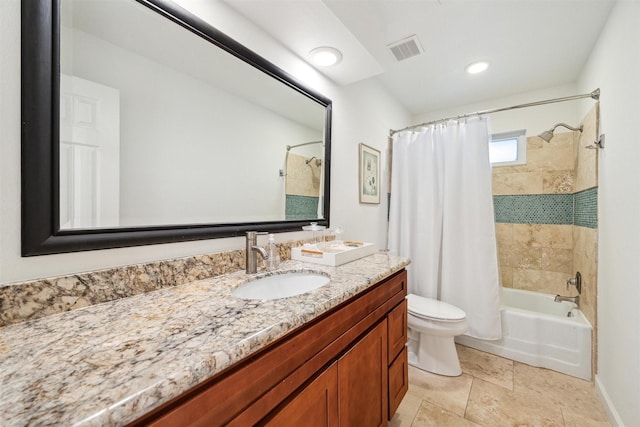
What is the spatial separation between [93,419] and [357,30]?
5.38ft

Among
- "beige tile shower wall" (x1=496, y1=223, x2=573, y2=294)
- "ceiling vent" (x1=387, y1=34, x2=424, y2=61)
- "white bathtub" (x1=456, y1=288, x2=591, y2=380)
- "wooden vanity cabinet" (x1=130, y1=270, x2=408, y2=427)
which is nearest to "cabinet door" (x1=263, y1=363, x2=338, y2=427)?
"wooden vanity cabinet" (x1=130, y1=270, x2=408, y2=427)

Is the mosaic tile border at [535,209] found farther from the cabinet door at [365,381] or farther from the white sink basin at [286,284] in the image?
the white sink basin at [286,284]

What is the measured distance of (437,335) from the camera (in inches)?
70.1

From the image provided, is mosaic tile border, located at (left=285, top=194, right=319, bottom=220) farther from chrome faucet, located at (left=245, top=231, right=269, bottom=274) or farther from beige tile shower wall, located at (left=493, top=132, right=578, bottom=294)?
beige tile shower wall, located at (left=493, top=132, right=578, bottom=294)

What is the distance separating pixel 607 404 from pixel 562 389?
0.22m

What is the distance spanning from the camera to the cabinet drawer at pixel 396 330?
123cm

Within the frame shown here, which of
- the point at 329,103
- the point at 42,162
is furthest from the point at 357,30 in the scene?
the point at 42,162

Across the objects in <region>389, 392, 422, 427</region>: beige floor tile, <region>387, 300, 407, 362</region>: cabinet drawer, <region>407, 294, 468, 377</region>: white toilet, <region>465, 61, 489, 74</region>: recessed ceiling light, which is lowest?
<region>389, 392, 422, 427</region>: beige floor tile

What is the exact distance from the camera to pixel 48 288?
655 millimetres

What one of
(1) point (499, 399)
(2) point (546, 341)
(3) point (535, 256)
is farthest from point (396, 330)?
(3) point (535, 256)

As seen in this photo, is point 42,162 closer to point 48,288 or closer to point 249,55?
point 48,288

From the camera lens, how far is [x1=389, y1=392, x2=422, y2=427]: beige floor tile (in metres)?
1.40

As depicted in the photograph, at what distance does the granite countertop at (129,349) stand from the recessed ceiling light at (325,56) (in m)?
1.30

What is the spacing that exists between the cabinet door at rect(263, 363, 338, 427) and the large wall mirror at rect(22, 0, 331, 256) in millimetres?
672
